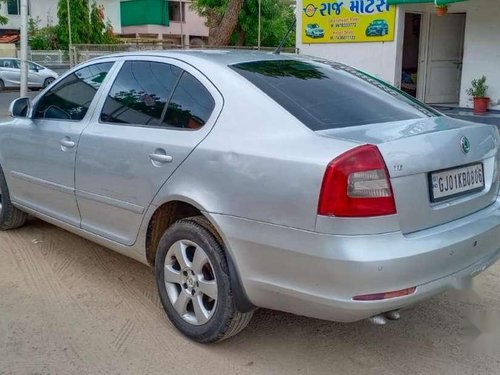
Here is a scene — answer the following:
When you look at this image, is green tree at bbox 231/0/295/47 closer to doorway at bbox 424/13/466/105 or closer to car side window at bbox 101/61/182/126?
doorway at bbox 424/13/466/105

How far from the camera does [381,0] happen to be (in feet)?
42.1

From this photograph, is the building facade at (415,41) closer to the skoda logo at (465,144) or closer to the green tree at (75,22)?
the skoda logo at (465,144)

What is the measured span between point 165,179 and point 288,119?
829 millimetres

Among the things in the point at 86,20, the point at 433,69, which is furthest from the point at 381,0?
the point at 86,20

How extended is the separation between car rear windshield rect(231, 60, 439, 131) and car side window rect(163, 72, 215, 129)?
0.26m

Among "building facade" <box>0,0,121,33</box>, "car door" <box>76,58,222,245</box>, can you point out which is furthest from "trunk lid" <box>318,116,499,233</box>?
"building facade" <box>0,0,121,33</box>

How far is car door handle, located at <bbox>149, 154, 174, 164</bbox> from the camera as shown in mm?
3291

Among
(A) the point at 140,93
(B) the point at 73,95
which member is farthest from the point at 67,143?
(A) the point at 140,93

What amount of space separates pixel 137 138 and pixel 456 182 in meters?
1.87

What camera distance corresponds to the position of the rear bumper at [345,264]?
2.60 m

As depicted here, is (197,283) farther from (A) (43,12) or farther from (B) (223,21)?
(A) (43,12)

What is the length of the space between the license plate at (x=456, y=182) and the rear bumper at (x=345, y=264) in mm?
150

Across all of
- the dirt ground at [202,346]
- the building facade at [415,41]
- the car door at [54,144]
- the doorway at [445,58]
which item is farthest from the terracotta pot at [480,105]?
the car door at [54,144]

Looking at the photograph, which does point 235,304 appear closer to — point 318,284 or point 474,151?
point 318,284
